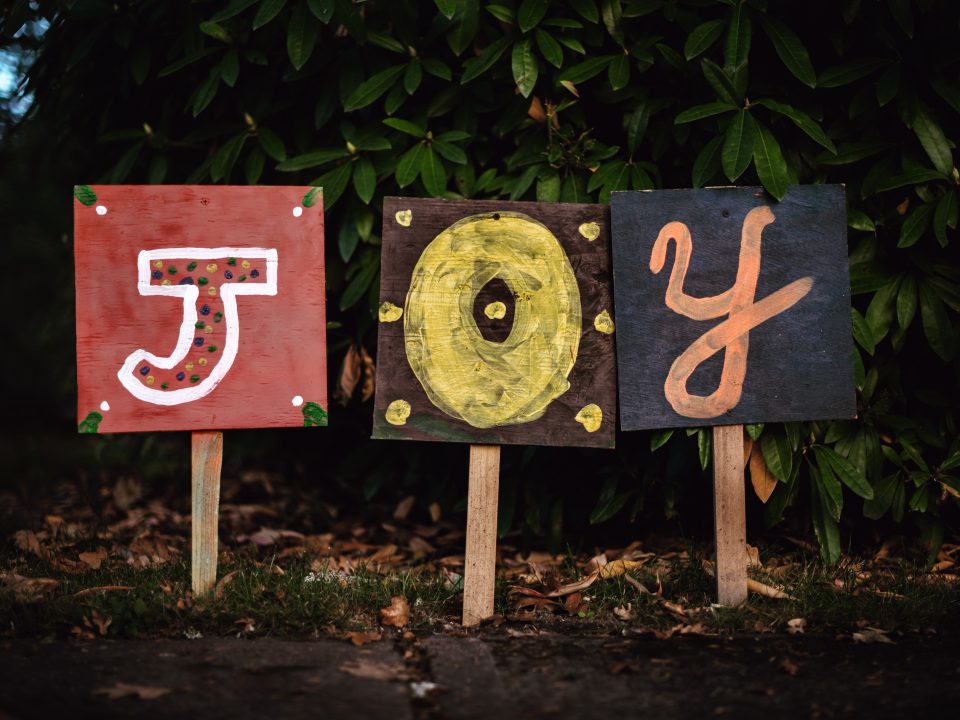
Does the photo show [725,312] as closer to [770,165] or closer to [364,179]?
[770,165]

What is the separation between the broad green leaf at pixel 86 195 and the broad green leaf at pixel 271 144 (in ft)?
Result: 2.21

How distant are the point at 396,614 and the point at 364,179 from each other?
4.53 ft

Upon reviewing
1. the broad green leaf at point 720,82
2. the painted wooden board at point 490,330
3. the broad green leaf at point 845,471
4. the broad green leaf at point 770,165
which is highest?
the broad green leaf at point 720,82

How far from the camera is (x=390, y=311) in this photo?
8.87 ft

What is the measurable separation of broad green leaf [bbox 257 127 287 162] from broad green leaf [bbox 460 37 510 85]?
672mm

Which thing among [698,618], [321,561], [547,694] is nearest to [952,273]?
[698,618]

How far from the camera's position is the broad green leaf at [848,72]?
9.51 feet

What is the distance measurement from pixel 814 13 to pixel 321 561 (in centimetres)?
243

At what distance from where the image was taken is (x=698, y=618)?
2633 mm

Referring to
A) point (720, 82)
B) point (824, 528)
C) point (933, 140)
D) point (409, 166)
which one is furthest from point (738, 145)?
point (824, 528)

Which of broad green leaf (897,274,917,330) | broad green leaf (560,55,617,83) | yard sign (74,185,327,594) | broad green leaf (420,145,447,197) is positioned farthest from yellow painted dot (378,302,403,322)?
broad green leaf (897,274,917,330)

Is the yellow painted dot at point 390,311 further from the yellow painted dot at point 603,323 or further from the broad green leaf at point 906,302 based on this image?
the broad green leaf at point 906,302

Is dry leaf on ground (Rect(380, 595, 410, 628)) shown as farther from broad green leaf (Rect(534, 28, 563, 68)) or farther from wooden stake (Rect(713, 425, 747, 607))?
broad green leaf (Rect(534, 28, 563, 68))

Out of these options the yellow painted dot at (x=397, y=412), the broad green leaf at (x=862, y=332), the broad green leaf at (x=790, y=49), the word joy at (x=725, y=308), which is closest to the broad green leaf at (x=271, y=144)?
the yellow painted dot at (x=397, y=412)
